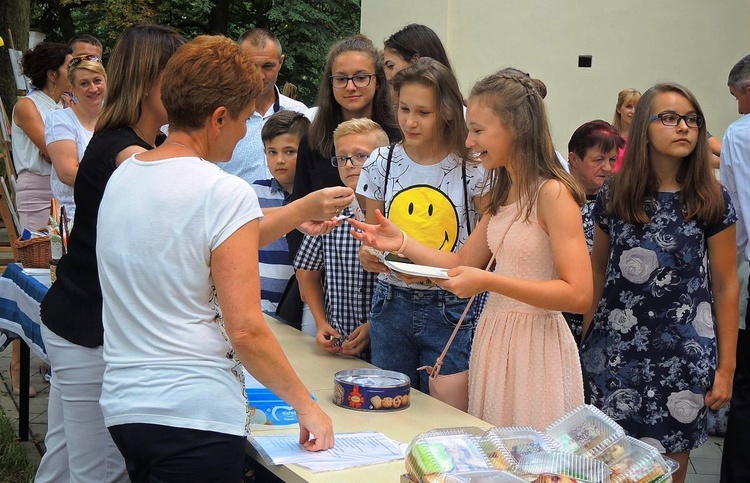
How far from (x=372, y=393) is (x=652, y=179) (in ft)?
4.42

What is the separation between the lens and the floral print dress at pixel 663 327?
3.09m

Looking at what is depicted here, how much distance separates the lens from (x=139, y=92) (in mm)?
2584

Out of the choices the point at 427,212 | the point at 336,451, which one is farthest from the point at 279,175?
the point at 336,451

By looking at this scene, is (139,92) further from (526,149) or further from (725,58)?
(725,58)

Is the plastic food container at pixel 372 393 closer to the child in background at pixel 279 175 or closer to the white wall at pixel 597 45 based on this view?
the child in background at pixel 279 175

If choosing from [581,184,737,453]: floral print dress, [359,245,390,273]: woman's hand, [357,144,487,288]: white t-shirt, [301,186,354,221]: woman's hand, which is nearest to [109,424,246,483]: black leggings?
[301,186,354,221]: woman's hand

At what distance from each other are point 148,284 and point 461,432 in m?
0.81

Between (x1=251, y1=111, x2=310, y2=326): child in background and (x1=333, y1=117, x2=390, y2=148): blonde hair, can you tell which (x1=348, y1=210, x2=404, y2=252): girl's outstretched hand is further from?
(x1=251, y1=111, x2=310, y2=326): child in background

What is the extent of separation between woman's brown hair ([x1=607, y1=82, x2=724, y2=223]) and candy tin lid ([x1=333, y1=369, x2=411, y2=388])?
1.08 meters

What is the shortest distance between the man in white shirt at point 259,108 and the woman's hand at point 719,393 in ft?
8.45

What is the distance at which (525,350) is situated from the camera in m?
2.66

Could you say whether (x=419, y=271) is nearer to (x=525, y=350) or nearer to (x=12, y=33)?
(x=525, y=350)

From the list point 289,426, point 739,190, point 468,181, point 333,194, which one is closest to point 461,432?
point 289,426

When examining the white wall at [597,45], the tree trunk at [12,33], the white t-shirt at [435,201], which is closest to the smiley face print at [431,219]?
the white t-shirt at [435,201]
